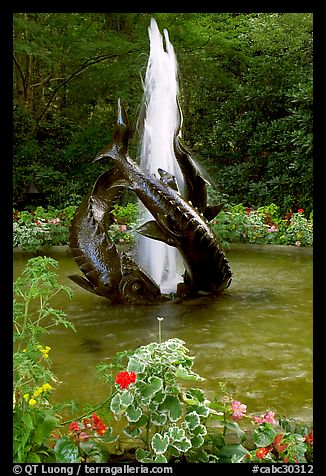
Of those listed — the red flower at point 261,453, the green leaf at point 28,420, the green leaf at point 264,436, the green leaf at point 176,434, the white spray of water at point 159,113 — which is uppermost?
the white spray of water at point 159,113

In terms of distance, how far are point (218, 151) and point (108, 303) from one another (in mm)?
8111

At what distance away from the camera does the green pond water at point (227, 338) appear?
2.53 meters

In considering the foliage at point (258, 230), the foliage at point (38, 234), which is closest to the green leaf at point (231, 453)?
the foliage at point (38, 234)

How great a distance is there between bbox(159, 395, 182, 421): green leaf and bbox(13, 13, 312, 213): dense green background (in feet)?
28.0

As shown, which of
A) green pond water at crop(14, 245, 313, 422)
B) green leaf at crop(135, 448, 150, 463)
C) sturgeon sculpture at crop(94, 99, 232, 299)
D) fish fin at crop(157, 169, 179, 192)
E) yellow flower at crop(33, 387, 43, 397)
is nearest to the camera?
green leaf at crop(135, 448, 150, 463)

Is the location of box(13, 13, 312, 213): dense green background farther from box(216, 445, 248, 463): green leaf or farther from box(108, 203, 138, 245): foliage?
box(216, 445, 248, 463): green leaf

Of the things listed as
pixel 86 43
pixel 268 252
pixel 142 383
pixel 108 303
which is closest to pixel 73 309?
pixel 108 303

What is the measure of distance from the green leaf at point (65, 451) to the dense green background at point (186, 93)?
8684mm

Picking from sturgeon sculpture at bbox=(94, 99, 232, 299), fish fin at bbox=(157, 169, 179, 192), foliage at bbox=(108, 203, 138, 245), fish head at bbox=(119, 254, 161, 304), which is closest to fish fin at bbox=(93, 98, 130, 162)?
sturgeon sculpture at bbox=(94, 99, 232, 299)

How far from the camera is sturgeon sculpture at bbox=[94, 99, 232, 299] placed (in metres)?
3.99

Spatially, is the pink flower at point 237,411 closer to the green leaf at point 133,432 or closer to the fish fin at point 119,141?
the green leaf at point 133,432

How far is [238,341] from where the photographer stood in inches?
127

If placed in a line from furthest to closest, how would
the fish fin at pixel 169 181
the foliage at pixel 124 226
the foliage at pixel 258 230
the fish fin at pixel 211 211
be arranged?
the foliage at pixel 124 226 < the foliage at pixel 258 230 < the fish fin at pixel 211 211 < the fish fin at pixel 169 181

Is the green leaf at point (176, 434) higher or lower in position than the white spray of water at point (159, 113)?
lower
